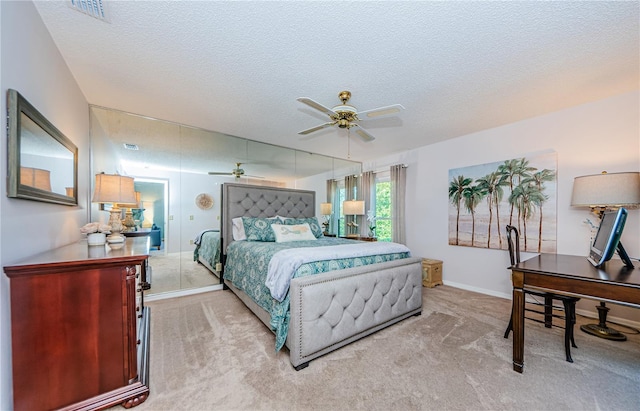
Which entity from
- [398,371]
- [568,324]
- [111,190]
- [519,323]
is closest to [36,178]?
[111,190]

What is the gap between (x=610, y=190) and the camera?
224cm

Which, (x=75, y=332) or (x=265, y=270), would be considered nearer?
(x=75, y=332)

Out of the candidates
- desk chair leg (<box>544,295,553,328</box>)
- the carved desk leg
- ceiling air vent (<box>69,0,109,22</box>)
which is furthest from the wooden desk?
ceiling air vent (<box>69,0,109,22</box>)

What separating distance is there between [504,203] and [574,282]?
220 centimetres

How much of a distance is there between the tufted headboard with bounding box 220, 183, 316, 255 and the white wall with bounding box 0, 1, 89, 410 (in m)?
1.75

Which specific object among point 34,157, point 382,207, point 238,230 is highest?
point 34,157

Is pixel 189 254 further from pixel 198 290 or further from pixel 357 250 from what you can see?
pixel 357 250

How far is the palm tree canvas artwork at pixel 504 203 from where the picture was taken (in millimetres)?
3121

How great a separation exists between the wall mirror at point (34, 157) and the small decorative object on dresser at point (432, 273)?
446 cm

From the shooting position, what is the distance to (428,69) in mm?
2203

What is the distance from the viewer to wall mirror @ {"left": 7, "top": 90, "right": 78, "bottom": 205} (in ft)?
4.22

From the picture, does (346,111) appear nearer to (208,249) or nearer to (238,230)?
(238,230)

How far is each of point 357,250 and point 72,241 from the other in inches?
108

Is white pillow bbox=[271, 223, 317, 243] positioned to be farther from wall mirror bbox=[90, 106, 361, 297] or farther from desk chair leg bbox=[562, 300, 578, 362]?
desk chair leg bbox=[562, 300, 578, 362]
